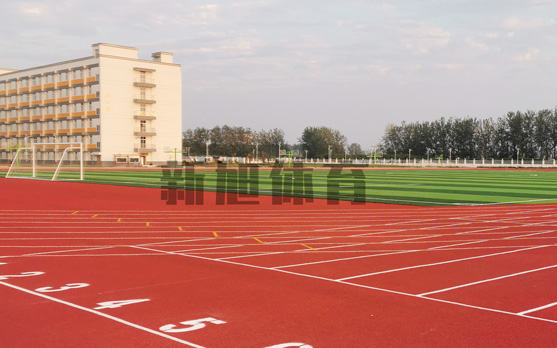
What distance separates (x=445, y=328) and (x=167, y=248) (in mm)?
6928

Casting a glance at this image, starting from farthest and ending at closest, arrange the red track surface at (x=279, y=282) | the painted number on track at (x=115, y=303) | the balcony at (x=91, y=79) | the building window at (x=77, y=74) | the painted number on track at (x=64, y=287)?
the building window at (x=77, y=74)
the balcony at (x=91, y=79)
the painted number on track at (x=64, y=287)
the painted number on track at (x=115, y=303)
the red track surface at (x=279, y=282)

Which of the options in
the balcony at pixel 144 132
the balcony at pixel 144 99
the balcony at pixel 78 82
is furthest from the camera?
the balcony at pixel 144 132

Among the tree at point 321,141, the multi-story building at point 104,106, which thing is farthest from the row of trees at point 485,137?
the multi-story building at point 104,106

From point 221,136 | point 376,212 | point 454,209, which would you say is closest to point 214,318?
point 376,212

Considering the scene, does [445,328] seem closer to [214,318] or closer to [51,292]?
[214,318]

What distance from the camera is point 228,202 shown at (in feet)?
76.1

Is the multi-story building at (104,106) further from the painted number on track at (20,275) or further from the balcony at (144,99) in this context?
the painted number on track at (20,275)

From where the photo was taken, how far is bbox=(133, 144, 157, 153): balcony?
8753 centimetres

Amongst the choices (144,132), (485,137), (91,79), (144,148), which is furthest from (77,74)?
(485,137)

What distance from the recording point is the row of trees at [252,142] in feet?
429

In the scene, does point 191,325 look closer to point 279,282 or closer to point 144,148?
point 279,282

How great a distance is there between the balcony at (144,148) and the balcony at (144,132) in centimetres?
164

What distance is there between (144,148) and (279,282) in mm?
82107

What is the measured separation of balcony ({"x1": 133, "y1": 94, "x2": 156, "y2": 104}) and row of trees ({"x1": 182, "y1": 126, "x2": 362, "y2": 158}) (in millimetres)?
28242
